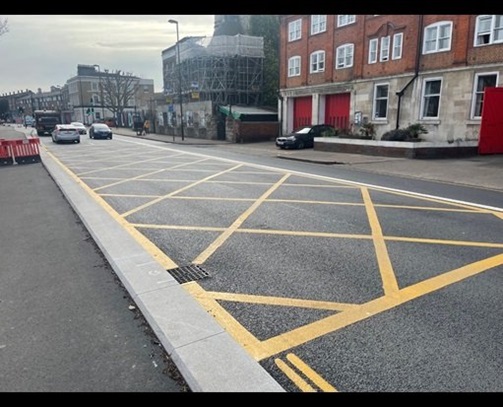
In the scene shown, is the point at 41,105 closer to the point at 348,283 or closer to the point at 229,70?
the point at 229,70

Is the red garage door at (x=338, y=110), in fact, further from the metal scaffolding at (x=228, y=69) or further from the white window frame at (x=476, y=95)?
the metal scaffolding at (x=228, y=69)

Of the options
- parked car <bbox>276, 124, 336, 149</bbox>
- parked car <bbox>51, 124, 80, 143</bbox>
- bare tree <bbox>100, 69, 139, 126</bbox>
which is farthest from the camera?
bare tree <bbox>100, 69, 139, 126</bbox>

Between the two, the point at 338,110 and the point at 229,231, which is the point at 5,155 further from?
the point at 338,110

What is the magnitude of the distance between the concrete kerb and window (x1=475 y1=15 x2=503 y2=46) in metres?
21.6

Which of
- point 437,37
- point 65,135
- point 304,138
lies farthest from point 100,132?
point 437,37

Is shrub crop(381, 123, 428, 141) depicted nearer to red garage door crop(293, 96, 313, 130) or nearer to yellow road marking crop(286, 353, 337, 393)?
red garage door crop(293, 96, 313, 130)

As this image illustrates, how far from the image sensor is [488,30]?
1988cm

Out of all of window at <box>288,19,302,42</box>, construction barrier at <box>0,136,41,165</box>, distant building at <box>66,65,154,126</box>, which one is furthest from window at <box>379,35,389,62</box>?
distant building at <box>66,65,154,126</box>

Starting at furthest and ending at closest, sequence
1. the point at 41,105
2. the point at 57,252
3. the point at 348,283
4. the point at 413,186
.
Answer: the point at 41,105, the point at 413,186, the point at 57,252, the point at 348,283

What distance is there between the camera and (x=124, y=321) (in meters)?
3.79

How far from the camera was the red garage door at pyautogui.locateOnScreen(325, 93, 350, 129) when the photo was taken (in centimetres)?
2977

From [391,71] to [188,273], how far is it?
24.7m
